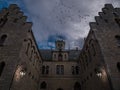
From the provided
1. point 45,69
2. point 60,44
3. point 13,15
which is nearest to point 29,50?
point 13,15

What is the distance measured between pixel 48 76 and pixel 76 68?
6564mm

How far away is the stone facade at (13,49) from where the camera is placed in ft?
37.1

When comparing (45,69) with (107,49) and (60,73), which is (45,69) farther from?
(107,49)

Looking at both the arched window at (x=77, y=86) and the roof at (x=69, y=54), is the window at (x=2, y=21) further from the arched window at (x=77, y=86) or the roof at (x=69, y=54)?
the arched window at (x=77, y=86)

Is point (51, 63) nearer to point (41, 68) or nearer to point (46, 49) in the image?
point (41, 68)

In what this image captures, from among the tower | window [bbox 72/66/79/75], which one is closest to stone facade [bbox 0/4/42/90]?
window [bbox 72/66/79/75]

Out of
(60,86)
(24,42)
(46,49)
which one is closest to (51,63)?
(60,86)

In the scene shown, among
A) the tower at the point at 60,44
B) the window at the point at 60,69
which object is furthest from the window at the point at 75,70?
the tower at the point at 60,44

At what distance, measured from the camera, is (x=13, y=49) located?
1316cm

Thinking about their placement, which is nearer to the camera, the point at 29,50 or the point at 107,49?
the point at 107,49

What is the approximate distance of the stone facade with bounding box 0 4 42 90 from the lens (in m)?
11.3

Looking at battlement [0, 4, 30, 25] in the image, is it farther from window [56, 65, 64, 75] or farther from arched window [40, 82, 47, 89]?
arched window [40, 82, 47, 89]

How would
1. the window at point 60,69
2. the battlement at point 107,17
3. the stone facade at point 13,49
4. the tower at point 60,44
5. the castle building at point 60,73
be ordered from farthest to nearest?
1. the tower at point 60,44
2. the window at point 60,69
3. the castle building at point 60,73
4. the battlement at point 107,17
5. the stone facade at point 13,49

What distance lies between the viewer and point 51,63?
25.1 metres
